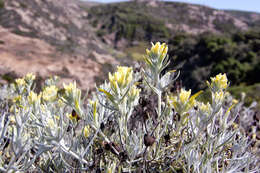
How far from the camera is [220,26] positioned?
190ft

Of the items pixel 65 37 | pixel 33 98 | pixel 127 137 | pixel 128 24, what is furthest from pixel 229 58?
pixel 128 24

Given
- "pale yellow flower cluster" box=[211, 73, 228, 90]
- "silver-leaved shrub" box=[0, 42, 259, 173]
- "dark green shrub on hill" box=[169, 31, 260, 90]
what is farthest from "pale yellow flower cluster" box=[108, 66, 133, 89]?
"dark green shrub on hill" box=[169, 31, 260, 90]

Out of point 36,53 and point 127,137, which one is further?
point 36,53

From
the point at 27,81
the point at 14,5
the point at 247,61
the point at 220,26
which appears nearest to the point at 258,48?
the point at 247,61

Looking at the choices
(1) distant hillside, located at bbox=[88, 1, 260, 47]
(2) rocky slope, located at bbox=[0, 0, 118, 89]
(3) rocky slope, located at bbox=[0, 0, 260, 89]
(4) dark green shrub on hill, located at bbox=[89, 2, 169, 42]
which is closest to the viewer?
(2) rocky slope, located at bbox=[0, 0, 118, 89]

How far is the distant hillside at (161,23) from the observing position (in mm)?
57375

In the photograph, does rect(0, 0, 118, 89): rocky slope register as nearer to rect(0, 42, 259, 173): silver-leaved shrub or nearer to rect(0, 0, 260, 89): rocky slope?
rect(0, 0, 260, 89): rocky slope

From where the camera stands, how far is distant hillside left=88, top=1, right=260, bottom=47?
57375 mm

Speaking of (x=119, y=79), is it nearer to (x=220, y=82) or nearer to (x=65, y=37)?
(x=220, y=82)

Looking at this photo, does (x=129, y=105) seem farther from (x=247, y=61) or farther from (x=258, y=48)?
(x=258, y=48)

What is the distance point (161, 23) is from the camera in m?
61.3

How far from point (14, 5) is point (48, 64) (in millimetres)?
13644

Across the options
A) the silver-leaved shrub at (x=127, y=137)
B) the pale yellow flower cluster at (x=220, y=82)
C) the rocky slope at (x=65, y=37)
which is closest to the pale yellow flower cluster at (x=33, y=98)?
the silver-leaved shrub at (x=127, y=137)

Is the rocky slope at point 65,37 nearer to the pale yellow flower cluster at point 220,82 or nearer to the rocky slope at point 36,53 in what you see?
the rocky slope at point 36,53
